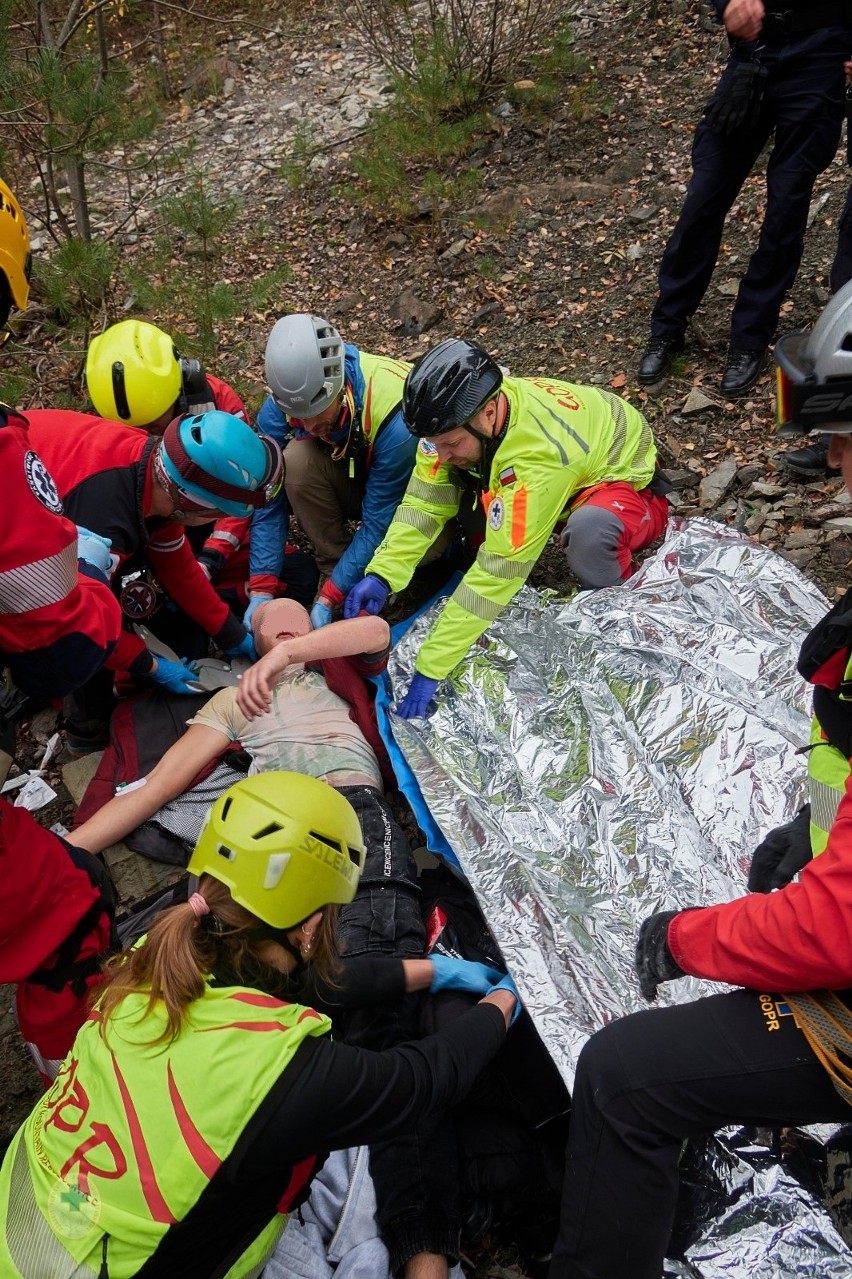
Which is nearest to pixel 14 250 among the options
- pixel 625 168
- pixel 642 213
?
pixel 642 213

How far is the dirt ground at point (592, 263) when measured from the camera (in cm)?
399

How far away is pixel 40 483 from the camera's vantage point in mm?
1993

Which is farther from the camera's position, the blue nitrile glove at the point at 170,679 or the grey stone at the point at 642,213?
the grey stone at the point at 642,213

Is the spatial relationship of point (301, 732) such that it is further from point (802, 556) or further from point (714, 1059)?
point (802, 556)

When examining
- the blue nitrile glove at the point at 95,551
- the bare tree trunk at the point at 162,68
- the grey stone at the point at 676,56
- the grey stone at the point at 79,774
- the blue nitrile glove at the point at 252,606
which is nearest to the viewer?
the blue nitrile glove at the point at 95,551

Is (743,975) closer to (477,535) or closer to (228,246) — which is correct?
(477,535)

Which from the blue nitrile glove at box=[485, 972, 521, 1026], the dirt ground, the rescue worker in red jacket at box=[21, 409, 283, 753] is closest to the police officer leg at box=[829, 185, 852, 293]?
the dirt ground

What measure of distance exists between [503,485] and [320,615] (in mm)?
1025

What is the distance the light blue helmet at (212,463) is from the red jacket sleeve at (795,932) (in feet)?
6.67

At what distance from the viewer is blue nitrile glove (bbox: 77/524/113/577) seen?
8.55 feet

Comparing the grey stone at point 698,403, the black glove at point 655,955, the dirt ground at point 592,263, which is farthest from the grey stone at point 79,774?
the grey stone at point 698,403

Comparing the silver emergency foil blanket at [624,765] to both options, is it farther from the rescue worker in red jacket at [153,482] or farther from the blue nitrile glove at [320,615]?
the rescue worker in red jacket at [153,482]

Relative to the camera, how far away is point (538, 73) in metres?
6.45

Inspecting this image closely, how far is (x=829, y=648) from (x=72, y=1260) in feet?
5.52
